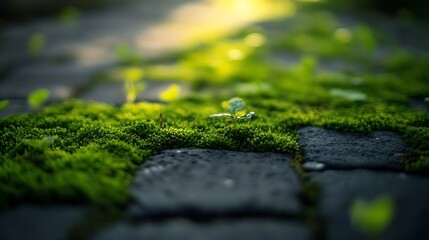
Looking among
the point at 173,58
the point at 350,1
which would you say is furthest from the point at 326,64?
the point at 350,1

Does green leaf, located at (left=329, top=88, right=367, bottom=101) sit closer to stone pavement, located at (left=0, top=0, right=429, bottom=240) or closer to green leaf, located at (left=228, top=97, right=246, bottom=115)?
stone pavement, located at (left=0, top=0, right=429, bottom=240)

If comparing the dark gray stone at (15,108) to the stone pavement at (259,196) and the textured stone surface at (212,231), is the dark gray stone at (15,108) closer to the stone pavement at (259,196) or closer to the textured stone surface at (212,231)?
the stone pavement at (259,196)

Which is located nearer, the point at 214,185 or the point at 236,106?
the point at 214,185

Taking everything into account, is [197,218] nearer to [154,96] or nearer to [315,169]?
[315,169]

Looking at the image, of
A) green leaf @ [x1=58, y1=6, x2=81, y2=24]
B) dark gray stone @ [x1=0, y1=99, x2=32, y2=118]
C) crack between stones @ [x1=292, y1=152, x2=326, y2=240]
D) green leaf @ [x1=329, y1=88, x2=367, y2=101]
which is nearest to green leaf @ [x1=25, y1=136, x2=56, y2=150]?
dark gray stone @ [x1=0, y1=99, x2=32, y2=118]

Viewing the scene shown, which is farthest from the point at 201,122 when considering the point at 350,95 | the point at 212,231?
the point at 350,95

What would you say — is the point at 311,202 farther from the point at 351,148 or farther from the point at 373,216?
the point at 351,148
